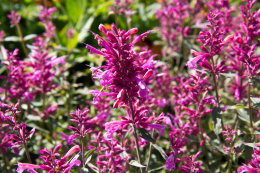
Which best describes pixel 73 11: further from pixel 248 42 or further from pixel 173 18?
pixel 248 42

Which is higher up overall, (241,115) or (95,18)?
(95,18)

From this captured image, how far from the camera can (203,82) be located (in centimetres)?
257

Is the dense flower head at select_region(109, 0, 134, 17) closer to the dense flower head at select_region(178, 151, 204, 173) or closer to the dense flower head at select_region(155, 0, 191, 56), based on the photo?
the dense flower head at select_region(155, 0, 191, 56)

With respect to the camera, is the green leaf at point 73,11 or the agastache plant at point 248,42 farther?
the green leaf at point 73,11

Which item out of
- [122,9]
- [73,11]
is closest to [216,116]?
[122,9]

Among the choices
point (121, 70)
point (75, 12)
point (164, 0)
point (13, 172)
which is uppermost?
point (75, 12)

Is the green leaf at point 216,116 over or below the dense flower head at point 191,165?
over

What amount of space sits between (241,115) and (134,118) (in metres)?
1.31

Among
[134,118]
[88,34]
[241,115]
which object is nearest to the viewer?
[134,118]

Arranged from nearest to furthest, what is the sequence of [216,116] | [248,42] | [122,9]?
[216,116]
[248,42]
[122,9]

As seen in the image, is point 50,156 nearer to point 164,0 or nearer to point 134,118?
point 134,118

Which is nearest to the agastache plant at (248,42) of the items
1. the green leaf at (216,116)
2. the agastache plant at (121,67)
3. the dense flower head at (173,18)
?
the green leaf at (216,116)

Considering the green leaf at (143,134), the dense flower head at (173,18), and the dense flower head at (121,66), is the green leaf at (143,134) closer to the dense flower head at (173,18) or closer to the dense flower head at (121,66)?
the dense flower head at (121,66)

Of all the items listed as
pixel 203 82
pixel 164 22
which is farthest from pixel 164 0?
pixel 203 82
